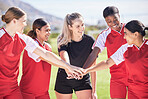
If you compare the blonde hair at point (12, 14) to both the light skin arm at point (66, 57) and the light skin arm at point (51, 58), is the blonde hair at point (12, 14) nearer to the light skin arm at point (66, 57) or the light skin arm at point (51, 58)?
the light skin arm at point (51, 58)

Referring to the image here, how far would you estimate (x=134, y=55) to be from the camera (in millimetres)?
3203

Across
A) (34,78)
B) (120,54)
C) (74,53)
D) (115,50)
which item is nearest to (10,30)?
(34,78)

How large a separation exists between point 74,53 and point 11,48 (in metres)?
1.09

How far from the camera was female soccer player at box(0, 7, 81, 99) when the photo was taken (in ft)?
10.5

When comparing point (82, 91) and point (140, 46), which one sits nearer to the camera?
point (140, 46)

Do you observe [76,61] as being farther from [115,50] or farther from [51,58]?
[115,50]

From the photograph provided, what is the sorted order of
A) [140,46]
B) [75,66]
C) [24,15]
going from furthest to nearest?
[75,66] < [24,15] < [140,46]

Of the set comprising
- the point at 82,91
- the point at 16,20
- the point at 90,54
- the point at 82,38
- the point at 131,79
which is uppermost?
the point at 16,20

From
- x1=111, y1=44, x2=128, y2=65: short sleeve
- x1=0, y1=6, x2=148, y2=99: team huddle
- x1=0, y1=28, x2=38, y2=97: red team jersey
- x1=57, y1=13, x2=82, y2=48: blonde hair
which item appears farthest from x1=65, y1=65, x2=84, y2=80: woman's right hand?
x1=0, y1=28, x2=38, y2=97: red team jersey

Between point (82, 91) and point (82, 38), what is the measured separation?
0.87 m

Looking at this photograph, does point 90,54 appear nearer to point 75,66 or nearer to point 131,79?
point 75,66

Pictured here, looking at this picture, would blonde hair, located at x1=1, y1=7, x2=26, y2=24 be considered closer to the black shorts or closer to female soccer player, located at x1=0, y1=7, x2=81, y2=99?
female soccer player, located at x1=0, y1=7, x2=81, y2=99

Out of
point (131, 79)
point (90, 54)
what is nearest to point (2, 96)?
point (90, 54)

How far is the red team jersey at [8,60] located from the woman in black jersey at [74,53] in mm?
854
